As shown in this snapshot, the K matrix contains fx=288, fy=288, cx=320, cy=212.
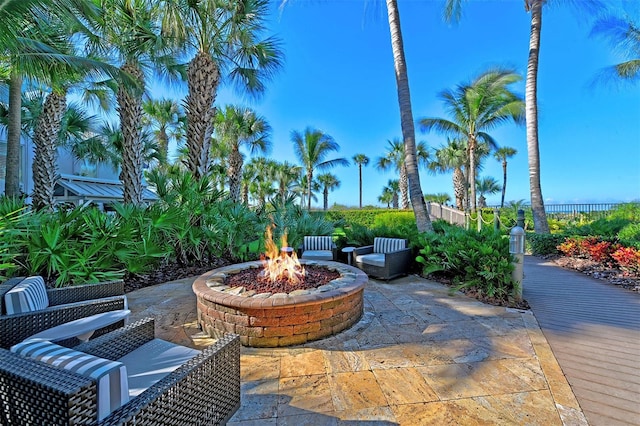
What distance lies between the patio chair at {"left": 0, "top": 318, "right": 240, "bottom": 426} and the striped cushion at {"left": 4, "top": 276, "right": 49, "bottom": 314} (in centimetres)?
121

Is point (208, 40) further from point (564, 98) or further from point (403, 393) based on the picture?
point (564, 98)

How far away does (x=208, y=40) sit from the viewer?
7887 mm

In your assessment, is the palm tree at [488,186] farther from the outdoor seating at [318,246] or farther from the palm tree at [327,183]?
the outdoor seating at [318,246]

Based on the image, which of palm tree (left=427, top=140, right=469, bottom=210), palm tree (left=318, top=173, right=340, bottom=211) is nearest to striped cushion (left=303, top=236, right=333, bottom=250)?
palm tree (left=427, top=140, right=469, bottom=210)

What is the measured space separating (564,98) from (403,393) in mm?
19738

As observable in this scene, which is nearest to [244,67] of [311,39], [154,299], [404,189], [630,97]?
[311,39]

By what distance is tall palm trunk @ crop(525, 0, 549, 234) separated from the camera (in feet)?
29.6

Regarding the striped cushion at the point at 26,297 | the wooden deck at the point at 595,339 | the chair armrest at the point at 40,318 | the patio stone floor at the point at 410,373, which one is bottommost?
the wooden deck at the point at 595,339

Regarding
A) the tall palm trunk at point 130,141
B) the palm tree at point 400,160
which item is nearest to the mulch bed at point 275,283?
the tall palm trunk at point 130,141

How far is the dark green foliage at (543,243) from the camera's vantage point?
828 centimetres

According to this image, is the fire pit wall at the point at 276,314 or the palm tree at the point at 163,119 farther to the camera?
the palm tree at the point at 163,119

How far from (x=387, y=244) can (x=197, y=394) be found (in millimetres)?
5474

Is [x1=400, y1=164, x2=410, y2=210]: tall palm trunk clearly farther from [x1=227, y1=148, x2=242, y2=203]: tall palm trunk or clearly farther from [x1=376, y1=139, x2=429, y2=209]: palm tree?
[x1=227, y1=148, x2=242, y2=203]: tall palm trunk

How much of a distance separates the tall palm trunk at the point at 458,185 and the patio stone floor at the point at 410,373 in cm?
2185
